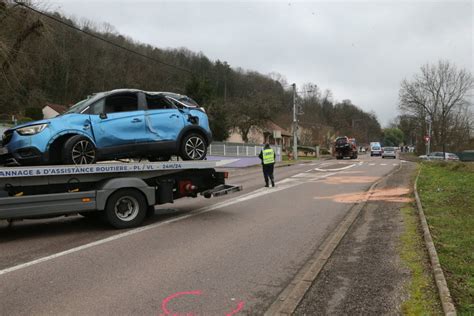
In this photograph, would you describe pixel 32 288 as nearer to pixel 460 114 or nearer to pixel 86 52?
pixel 86 52

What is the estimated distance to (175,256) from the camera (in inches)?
251

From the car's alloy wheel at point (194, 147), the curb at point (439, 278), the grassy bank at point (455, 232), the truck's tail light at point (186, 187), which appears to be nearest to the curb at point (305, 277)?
the curb at point (439, 278)

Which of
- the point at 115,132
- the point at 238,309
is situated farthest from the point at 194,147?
the point at 238,309

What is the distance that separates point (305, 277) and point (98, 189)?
438cm

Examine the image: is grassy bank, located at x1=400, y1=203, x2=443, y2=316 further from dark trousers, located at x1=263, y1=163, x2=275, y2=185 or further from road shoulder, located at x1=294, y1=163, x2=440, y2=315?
dark trousers, located at x1=263, y1=163, x2=275, y2=185

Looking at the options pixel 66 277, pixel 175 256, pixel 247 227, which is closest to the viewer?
pixel 66 277

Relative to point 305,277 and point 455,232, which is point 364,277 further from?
point 455,232

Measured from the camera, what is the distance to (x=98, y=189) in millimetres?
8000

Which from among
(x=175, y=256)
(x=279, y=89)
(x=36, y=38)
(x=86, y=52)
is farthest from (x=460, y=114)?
(x=175, y=256)

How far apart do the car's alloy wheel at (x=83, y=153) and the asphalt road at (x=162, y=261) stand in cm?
134

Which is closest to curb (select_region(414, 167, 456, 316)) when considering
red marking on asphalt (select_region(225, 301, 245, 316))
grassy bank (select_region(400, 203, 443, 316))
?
grassy bank (select_region(400, 203, 443, 316))

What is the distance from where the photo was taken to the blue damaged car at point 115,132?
25.4 ft

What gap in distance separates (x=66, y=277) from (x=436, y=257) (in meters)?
4.83

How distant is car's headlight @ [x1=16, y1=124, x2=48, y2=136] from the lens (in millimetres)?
7695
